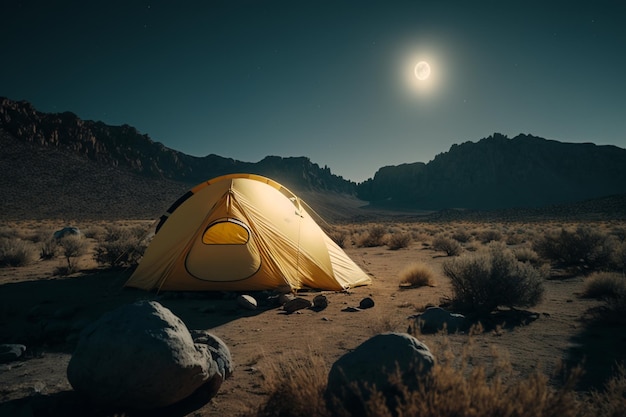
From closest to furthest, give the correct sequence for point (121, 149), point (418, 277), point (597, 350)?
point (597, 350) → point (418, 277) → point (121, 149)

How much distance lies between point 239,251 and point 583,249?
11669 millimetres

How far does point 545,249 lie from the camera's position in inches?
497

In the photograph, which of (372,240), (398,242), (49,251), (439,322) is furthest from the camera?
(372,240)

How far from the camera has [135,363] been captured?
2.85 meters

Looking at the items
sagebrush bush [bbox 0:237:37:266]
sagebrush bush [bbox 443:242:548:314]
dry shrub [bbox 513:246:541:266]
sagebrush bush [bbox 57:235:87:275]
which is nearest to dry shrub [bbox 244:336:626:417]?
sagebrush bush [bbox 443:242:548:314]

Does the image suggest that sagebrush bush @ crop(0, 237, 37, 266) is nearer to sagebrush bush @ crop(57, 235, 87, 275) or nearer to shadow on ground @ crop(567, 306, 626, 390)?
sagebrush bush @ crop(57, 235, 87, 275)

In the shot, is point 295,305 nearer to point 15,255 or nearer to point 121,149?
point 15,255

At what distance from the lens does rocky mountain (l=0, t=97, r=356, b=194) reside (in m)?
72.4

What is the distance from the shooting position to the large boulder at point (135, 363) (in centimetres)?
286

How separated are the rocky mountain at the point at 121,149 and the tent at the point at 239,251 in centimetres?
8088

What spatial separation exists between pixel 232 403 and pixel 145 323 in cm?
122

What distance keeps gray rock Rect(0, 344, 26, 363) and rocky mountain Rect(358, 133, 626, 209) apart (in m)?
112

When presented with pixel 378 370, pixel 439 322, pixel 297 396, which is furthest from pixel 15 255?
pixel 378 370

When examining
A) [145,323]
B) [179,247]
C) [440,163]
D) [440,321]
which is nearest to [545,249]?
[440,321]
